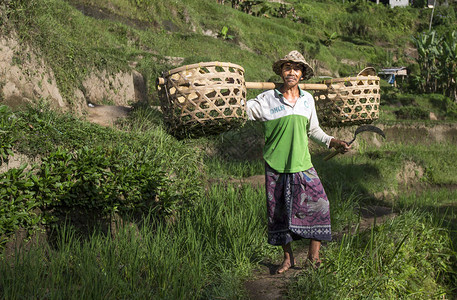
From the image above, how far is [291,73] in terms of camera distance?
3.00m

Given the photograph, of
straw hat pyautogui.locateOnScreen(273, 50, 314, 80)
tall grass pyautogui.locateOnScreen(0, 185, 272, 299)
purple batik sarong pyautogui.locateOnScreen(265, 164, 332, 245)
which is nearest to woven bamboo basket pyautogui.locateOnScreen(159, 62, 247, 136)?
straw hat pyautogui.locateOnScreen(273, 50, 314, 80)

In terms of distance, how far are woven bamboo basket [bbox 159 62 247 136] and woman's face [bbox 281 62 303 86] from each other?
1.59 ft

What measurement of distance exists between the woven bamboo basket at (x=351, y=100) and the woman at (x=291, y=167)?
0.54 meters

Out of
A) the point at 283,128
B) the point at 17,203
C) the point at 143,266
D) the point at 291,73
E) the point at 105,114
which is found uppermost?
the point at 291,73

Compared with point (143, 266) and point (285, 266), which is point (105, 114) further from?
point (285, 266)

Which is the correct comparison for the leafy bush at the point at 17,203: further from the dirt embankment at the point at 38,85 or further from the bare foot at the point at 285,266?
the bare foot at the point at 285,266

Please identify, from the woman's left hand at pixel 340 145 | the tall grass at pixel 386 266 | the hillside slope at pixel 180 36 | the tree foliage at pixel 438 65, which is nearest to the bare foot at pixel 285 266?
the tall grass at pixel 386 266

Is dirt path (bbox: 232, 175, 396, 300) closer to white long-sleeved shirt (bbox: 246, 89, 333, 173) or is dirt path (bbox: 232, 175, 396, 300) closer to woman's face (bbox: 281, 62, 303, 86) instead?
white long-sleeved shirt (bbox: 246, 89, 333, 173)

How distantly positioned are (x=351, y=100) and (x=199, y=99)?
5.12 ft

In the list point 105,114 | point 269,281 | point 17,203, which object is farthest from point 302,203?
point 105,114

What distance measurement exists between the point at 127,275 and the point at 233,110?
1243 millimetres

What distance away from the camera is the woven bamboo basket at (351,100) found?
349cm

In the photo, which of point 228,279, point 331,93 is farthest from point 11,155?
point 331,93

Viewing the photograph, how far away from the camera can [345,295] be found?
9.53 feet
